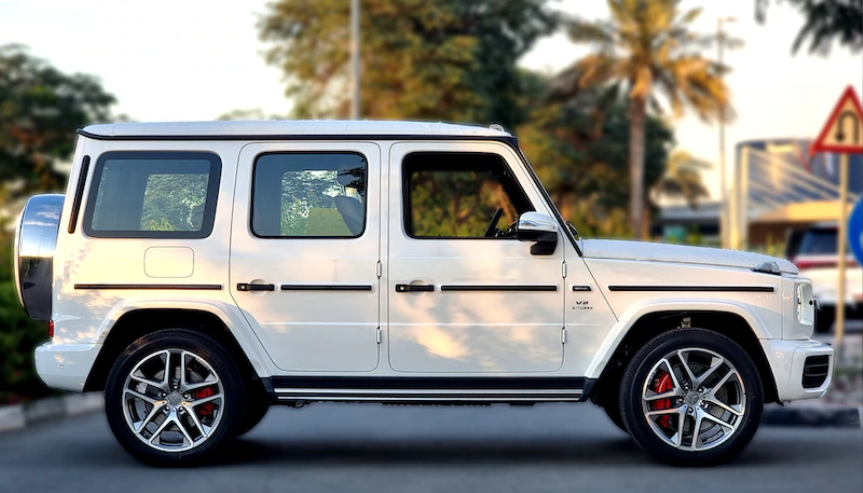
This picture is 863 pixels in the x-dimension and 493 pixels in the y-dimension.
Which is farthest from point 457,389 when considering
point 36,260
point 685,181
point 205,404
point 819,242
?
point 685,181

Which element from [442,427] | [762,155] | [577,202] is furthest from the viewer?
[577,202]

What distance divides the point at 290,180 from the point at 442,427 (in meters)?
3.02

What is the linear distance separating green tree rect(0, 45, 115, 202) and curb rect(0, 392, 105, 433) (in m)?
33.1

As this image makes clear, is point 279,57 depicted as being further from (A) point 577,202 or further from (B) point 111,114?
(A) point 577,202

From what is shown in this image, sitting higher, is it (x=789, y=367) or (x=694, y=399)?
(x=789, y=367)

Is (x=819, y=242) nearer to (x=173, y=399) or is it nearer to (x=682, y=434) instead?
(x=682, y=434)

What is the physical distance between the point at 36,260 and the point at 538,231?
2.86m

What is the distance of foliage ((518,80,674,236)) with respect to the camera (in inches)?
1757

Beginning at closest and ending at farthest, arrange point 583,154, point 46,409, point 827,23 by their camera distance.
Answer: point 46,409, point 827,23, point 583,154

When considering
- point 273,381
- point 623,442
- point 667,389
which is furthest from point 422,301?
point 623,442

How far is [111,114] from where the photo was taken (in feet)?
147

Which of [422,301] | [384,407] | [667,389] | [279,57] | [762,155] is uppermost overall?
[279,57]

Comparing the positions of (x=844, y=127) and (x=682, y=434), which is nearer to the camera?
(x=682, y=434)

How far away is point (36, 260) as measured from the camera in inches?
275
